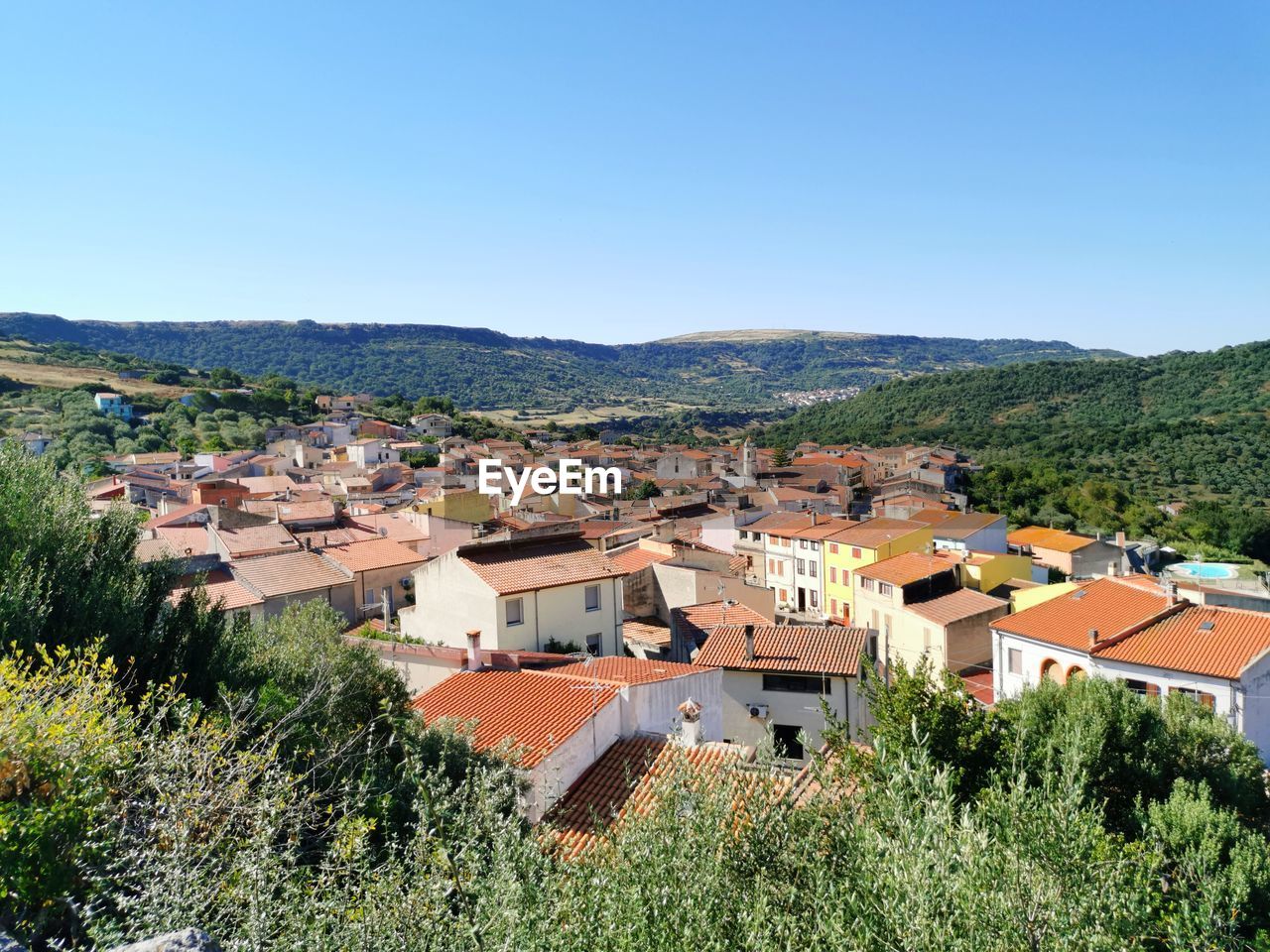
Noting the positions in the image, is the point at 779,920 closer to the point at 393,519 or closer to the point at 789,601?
the point at 393,519

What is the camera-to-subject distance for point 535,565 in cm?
2166

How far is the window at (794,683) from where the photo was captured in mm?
19703

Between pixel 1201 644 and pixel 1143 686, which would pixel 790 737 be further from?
pixel 1201 644

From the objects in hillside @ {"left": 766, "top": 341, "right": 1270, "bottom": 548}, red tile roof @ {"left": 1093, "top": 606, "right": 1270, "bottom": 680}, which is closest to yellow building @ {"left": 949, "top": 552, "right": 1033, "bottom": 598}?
red tile roof @ {"left": 1093, "top": 606, "right": 1270, "bottom": 680}

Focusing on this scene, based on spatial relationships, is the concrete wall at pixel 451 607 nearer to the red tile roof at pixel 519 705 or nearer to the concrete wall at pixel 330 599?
the concrete wall at pixel 330 599

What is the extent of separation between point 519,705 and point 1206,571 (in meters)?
32.9

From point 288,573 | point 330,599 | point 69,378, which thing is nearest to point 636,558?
point 330,599

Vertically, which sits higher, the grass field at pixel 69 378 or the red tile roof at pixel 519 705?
the grass field at pixel 69 378

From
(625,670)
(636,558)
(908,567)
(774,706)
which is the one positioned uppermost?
(625,670)

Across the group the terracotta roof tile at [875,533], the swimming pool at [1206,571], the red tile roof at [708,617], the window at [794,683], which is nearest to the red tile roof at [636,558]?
the red tile roof at [708,617]

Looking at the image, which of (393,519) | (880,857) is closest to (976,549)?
(393,519)

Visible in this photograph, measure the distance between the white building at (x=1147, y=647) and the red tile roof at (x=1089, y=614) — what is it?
0.03 metres

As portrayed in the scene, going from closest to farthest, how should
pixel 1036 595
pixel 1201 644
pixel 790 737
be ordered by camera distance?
1. pixel 790 737
2. pixel 1201 644
3. pixel 1036 595

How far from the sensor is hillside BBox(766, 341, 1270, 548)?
6956cm
